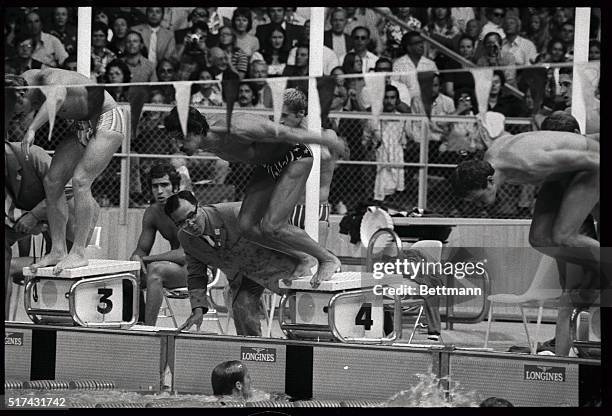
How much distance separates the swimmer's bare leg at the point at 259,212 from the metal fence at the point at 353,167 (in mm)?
63

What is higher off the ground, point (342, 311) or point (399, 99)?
point (399, 99)

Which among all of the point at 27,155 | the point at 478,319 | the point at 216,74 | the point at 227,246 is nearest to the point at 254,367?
the point at 227,246

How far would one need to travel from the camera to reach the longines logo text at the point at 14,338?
6.73 m

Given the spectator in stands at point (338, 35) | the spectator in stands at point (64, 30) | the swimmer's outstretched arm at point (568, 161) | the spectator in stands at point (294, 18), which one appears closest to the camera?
the swimmer's outstretched arm at point (568, 161)

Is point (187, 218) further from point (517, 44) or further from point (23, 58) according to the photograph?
point (517, 44)

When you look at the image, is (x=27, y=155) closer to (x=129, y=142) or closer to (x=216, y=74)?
(x=129, y=142)

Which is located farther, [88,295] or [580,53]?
[88,295]

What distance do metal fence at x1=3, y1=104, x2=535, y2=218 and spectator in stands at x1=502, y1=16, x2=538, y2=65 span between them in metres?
1.71

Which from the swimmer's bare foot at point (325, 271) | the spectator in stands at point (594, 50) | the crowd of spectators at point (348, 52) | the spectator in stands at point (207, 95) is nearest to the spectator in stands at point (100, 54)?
the crowd of spectators at point (348, 52)

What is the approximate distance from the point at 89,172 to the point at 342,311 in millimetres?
1845

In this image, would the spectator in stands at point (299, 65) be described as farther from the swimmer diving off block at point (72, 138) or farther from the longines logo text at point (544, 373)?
the longines logo text at point (544, 373)

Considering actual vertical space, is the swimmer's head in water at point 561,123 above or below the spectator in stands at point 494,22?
below

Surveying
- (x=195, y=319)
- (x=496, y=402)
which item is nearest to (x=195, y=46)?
(x=195, y=319)

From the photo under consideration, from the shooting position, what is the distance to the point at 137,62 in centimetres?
762
